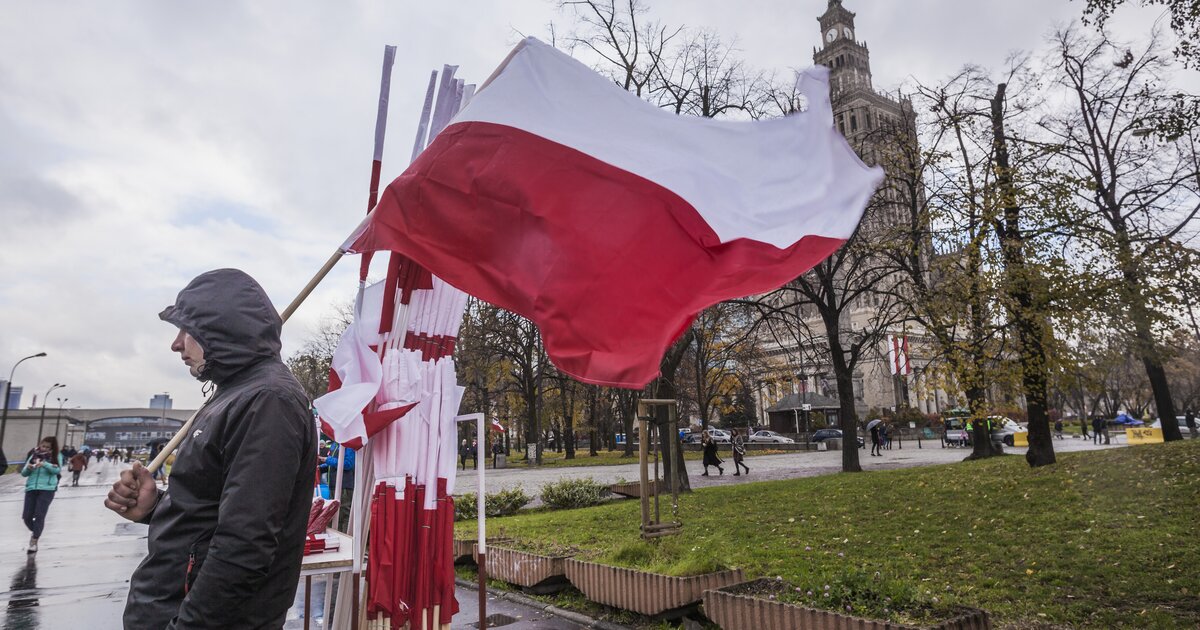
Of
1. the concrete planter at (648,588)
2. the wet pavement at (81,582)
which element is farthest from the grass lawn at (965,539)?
the wet pavement at (81,582)

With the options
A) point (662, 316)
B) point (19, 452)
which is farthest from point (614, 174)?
point (19, 452)

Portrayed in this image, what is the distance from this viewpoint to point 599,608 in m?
7.86

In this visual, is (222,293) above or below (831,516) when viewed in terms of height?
above

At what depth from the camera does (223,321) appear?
2.79 m

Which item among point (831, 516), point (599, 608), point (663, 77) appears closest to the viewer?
point (599, 608)

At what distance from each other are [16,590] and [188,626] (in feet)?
34.1

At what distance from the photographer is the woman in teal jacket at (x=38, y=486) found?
1338cm

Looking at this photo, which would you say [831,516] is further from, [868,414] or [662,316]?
[868,414]

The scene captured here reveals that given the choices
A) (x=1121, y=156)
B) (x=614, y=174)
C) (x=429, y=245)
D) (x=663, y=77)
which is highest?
(x=663, y=77)

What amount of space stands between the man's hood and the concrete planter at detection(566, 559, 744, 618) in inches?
192

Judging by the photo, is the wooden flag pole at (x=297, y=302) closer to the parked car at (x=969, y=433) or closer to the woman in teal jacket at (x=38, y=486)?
the woman in teal jacket at (x=38, y=486)

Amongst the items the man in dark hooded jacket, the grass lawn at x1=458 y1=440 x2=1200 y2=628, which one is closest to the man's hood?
the man in dark hooded jacket

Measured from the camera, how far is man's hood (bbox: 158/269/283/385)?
9.13ft

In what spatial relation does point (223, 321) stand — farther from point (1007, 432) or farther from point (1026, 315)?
point (1007, 432)
